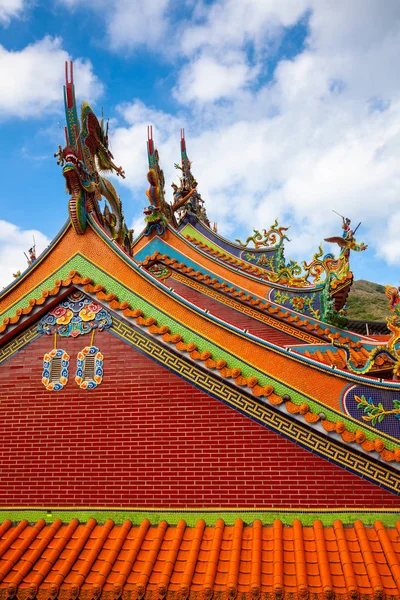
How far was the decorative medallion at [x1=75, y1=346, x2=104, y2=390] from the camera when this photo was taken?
542 cm

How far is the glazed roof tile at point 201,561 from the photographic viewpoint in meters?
3.62

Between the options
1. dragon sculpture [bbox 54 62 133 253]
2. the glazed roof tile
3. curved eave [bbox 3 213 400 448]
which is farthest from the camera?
dragon sculpture [bbox 54 62 133 253]

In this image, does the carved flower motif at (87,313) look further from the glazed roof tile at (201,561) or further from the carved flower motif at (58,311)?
the glazed roof tile at (201,561)

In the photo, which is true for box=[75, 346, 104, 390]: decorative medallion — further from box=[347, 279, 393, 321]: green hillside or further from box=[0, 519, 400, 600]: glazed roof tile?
box=[347, 279, 393, 321]: green hillside

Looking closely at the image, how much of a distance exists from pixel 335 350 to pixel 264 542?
4.78 meters

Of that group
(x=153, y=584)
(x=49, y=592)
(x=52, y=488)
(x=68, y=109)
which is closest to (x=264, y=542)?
(x=153, y=584)

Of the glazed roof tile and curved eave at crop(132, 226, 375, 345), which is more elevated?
curved eave at crop(132, 226, 375, 345)

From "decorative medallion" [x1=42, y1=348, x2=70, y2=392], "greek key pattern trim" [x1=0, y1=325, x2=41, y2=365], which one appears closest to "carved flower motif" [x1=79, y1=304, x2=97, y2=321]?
"decorative medallion" [x1=42, y1=348, x2=70, y2=392]

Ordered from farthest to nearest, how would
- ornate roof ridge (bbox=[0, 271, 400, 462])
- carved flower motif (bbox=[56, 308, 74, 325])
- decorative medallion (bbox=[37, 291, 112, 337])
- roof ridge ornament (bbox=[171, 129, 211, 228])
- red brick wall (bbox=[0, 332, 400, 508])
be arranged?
roof ridge ornament (bbox=[171, 129, 211, 228]) < carved flower motif (bbox=[56, 308, 74, 325]) < decorative medallion (bbox=[37, 291, 112, 337]) < red brick wall (bbox=[0, 332, 400, 508]) < ornate roof ridge (bbox=[0, 271, 400, 462])

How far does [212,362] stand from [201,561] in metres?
1.97

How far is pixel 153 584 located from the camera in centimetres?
379

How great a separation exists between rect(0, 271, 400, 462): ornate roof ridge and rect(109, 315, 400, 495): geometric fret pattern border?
0.15 meters

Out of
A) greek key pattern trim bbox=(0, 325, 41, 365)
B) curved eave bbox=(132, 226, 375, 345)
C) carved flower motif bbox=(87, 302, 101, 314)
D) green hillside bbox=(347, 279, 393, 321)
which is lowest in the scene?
greek key pattern trim bbox=(0, 325, 41, 365)

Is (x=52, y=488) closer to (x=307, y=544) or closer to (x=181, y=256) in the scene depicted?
(x=307, y=544)
